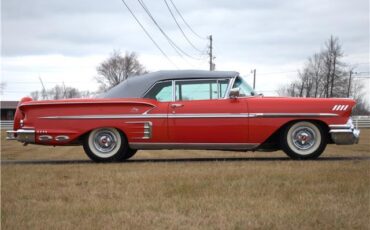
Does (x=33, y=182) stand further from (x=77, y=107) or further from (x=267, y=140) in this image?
(x=267, y=140)

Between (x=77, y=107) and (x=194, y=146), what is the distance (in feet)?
6.72

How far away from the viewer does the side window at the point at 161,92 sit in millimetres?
9242

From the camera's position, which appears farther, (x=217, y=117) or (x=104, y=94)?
(x=104, y=94)

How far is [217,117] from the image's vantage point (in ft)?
29.3

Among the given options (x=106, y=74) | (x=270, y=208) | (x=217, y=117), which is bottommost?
(x=270, y=208)

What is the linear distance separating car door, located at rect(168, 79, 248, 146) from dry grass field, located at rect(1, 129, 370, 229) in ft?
5.42

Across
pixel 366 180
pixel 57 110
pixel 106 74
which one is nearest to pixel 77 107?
pixel 57 110

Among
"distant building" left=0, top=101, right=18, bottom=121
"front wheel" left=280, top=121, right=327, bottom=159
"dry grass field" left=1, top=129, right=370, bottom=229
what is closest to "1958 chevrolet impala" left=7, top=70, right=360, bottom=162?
"front wheel" left=280, top=121, right=327, bottom=159

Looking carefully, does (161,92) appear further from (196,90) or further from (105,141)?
(105,141)

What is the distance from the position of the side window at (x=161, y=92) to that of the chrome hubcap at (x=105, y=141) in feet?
2.90

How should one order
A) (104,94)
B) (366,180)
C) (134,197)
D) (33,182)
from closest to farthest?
(134,197) → (366,180) → (33,182) → (104,94)

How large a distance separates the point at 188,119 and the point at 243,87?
112cm

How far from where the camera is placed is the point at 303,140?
8.98 metres

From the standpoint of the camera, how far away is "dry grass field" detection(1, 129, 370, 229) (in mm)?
4465
